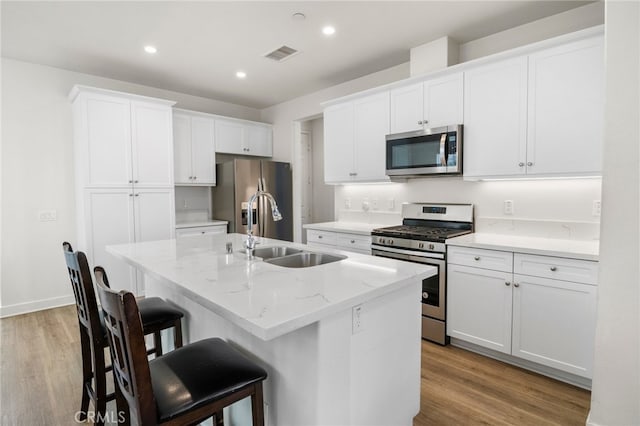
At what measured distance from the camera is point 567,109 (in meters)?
2.39

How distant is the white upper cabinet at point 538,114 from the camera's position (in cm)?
230

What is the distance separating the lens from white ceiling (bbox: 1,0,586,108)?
2.62 metres

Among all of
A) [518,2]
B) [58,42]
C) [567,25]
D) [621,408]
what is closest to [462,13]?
[518,2]

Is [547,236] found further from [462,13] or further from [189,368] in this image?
[189,368]

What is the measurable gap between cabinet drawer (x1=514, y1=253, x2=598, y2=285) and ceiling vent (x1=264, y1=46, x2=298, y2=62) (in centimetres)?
273

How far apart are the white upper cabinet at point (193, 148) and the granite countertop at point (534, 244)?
3433 millimetres

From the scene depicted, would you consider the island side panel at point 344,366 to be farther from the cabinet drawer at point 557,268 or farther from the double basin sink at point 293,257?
the cabinet drawer at point 557,268

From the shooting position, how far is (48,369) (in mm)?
2484

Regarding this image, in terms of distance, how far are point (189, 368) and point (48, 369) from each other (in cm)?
200

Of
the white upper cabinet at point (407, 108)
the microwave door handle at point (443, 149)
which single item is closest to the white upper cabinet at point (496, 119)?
the microwave door handle at point (443, 149)

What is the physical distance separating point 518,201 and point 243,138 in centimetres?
379

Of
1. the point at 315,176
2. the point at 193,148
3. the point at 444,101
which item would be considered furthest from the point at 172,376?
the point at 315,176

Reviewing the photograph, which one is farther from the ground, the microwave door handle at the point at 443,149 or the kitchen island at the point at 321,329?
the microwave door handle at the point at 443,149

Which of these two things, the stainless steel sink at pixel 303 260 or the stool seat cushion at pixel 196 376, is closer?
the stool seat cushion at pixel 196 376
